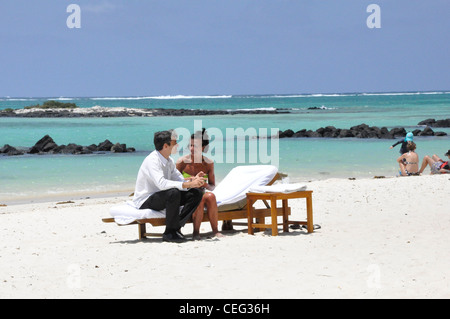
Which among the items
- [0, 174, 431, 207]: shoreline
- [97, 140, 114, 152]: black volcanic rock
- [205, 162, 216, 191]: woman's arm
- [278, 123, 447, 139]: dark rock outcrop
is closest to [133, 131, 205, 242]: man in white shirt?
[205, 162, 216, 191]: woman's arm

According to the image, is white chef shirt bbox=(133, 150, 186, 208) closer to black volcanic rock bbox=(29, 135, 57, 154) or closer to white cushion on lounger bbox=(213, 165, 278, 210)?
white cushion on lounger bbox=(213, 165, 278, 210)

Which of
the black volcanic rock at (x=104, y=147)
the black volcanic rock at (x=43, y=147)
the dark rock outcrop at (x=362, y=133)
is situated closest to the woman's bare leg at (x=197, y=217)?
the black volcanic rock at (x=104, y=147)

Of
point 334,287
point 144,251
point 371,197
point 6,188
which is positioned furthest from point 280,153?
point 334,287

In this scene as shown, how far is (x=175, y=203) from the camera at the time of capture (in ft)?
24.6

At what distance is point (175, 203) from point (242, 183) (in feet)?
3.18

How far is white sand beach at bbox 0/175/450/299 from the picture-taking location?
5461mm

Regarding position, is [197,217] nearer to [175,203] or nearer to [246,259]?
[175,203]

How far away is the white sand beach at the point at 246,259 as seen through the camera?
17.9ft

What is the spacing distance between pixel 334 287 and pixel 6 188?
11769 mm

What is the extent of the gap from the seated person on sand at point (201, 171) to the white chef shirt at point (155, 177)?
0.38 metres

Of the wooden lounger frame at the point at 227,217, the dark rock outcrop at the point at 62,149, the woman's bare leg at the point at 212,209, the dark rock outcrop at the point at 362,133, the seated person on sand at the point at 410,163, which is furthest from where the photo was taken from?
the dark rock outcrop at the point at 362,133

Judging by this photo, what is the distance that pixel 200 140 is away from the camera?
793 centimetres

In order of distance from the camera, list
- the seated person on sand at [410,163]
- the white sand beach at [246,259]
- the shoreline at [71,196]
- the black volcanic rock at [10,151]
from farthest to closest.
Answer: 1. the black volcanic rock at [10,151]
2. the seated person on sand at [410,163]
3. the shoreline at [71,196]
4. the white sand beach at [246,259]

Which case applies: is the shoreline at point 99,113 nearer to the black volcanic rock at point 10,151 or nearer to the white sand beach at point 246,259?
the black volcanic rock at point 10,151
